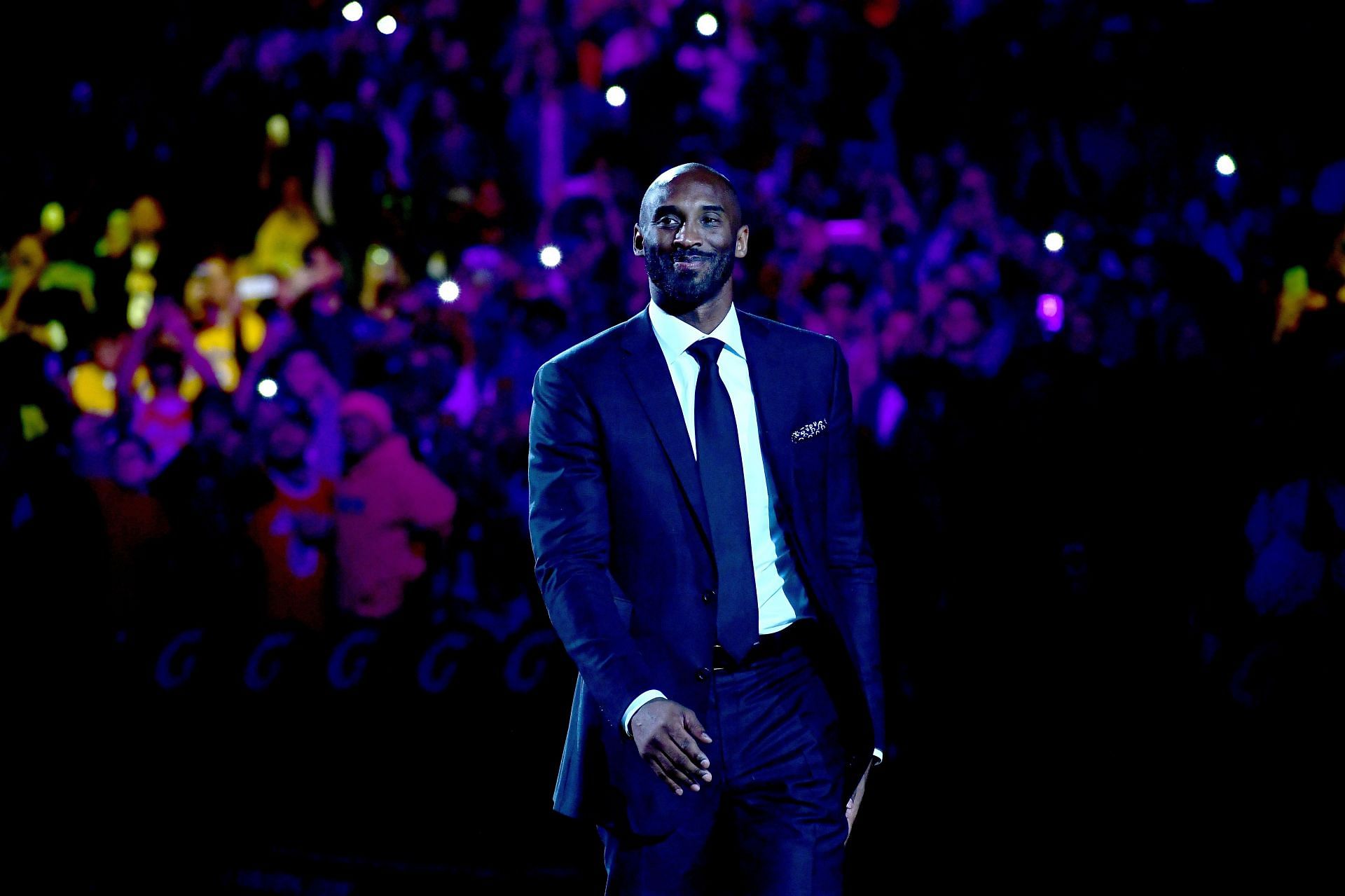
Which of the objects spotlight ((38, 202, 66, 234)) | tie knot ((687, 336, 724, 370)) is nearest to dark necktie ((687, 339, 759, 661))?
tie knot ((687, 336, 724, 370))

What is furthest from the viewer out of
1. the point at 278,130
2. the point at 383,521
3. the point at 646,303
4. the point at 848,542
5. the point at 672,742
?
the point at 278,130

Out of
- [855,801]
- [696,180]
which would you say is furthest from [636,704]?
[696,180]

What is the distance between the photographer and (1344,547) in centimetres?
427

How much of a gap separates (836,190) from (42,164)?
15.2ft

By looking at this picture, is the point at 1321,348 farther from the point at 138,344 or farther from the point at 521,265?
the point at 138,344

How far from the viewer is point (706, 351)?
5.90 feet

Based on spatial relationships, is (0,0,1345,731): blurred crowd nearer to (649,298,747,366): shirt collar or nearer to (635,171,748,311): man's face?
(649,298,747,366): shirt collar

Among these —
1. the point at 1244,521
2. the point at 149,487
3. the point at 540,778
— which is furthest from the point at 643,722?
the point at 149,487

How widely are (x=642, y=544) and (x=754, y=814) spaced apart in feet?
1.49

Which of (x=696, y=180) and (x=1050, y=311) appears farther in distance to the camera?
(x=1050, y=311)

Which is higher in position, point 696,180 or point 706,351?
point 696,180

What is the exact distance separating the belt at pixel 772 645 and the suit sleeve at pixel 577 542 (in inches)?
5.7

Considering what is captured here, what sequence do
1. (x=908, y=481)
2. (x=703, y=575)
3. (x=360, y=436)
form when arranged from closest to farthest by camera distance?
(x=703, y=575), (x=908, y=481), (x=360, y=436)

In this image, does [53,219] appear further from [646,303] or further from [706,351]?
[706,351]
